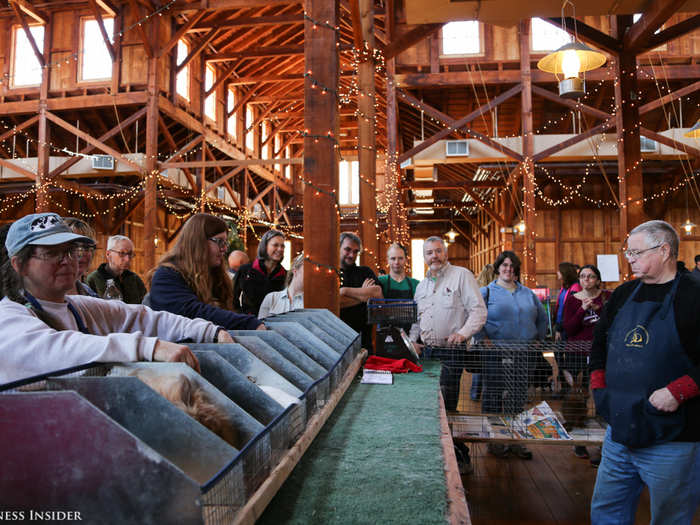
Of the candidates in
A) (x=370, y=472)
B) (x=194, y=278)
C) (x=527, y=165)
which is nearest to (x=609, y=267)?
Result: (x=527, y=165)

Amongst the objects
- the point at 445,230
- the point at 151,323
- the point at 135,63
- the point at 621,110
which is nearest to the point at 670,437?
the point at 151,323

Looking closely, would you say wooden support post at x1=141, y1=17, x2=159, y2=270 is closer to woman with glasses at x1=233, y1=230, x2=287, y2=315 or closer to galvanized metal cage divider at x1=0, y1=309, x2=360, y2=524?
woman with glasses at x1=233, y1=230, x2=287, y2=315

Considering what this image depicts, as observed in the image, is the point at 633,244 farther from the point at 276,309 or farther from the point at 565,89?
the point at 565,89

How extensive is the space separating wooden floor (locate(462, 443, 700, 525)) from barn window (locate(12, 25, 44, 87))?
14.5 m

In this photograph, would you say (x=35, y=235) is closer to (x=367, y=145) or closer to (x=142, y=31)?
(x=367, y=145)

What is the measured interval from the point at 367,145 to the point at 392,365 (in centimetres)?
443

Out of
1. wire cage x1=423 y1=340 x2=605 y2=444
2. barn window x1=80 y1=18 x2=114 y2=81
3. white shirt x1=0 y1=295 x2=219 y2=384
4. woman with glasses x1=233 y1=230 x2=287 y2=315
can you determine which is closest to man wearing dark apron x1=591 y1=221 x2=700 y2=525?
wire cage x1=423 y1=340 x2=605 y2=444

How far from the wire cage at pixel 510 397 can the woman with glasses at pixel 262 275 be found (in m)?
1.36

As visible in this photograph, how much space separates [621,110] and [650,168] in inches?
335

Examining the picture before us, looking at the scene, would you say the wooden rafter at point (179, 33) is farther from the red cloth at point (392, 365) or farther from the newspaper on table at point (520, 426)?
the newspaper on table at point (520, 426)

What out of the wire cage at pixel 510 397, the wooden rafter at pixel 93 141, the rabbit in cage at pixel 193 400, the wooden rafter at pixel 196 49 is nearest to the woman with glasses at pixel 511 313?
the wire cage at pixel 510 397

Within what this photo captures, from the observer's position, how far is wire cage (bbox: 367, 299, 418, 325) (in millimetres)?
3529

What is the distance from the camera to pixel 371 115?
710cm

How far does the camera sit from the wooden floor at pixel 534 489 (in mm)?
3321
